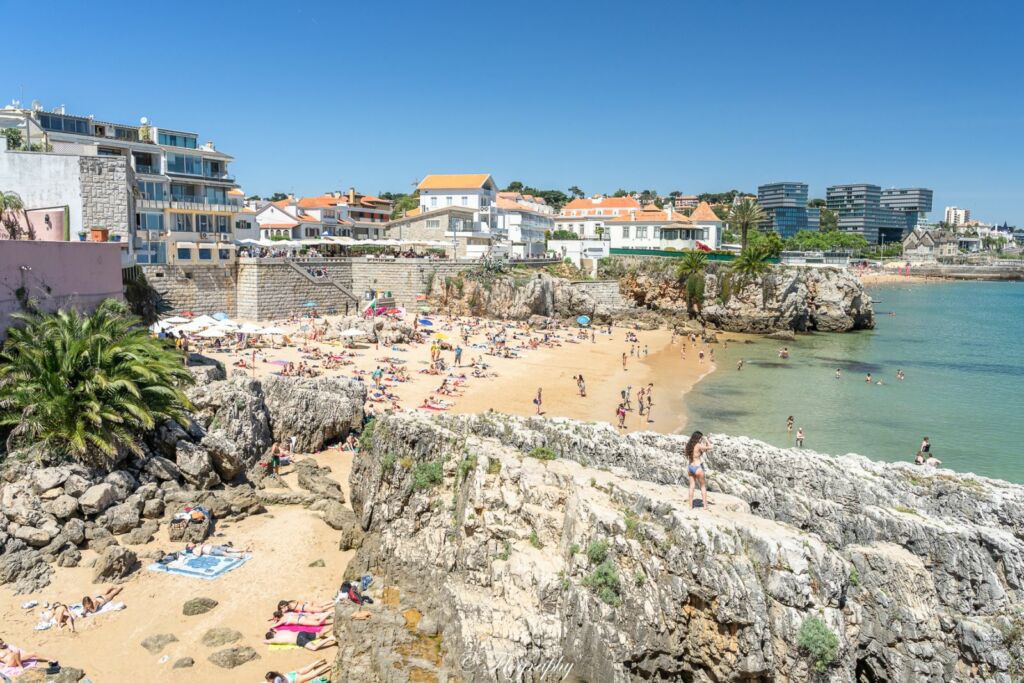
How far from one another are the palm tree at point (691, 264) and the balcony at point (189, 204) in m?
34.9

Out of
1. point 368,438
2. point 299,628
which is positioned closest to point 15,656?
point 299,628

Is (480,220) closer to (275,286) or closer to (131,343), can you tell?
(275,286)

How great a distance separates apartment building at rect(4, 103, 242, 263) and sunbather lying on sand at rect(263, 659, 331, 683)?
30.6 meters

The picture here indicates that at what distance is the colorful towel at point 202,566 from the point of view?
13.8 metres

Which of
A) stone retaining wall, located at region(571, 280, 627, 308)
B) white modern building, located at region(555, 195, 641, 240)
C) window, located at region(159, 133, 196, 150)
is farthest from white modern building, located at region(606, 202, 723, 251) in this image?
window, located at region(159, 133, 196, 150)

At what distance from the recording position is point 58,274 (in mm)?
19719

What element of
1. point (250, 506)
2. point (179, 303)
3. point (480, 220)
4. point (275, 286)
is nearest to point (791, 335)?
point (480, 220)

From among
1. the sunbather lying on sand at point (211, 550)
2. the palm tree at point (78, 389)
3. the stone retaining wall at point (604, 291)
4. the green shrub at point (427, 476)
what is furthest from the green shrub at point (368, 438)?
the stone retaining wall at point (604, 291)

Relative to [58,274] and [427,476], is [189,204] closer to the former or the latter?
[58,274]

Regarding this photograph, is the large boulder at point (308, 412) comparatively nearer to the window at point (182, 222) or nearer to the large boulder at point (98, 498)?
the large boulder at point (98, 498)

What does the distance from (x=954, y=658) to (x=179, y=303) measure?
37.4 meters

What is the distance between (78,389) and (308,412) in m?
6.54

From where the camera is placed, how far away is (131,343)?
1706cm

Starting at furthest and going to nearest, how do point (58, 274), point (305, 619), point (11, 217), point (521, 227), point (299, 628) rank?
1. point (521, 227)
2. point (11, 217)
3. point (58, 274)
4. point (305, 619)
5. point (299, 628)
